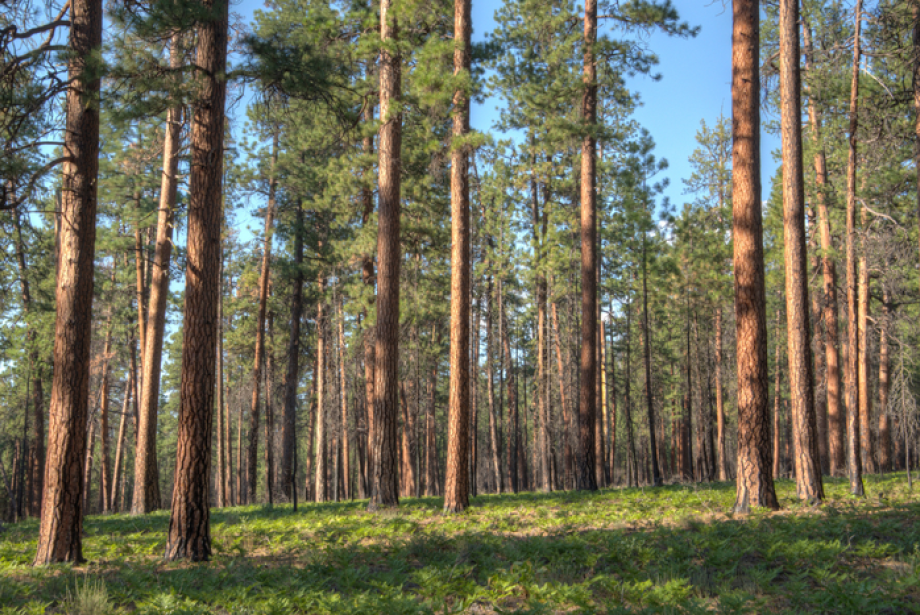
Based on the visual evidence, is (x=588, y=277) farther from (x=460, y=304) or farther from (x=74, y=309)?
(x=74, y=309)

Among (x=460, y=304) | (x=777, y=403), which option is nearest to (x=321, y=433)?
(x=460, y=304)

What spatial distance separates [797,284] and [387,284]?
7376 mm

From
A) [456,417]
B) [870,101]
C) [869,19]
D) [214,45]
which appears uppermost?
[869,19]

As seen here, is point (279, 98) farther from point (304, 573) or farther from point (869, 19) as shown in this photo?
point (869, 19)

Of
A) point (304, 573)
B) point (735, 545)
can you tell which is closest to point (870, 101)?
point (735, 545)

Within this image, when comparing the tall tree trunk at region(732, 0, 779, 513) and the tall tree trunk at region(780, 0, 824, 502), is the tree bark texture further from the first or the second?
the tall tree trunk at region(780, 0, 824, 502)

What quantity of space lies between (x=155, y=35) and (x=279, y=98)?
2.20 m

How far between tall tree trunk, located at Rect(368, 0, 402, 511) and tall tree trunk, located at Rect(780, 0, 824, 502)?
705 cm

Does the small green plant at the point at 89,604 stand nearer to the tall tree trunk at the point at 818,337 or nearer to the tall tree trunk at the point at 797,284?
the tall tree trunk at the point at 797,284

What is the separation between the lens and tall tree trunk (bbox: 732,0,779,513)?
9070 millimetres

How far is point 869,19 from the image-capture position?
1175 cm

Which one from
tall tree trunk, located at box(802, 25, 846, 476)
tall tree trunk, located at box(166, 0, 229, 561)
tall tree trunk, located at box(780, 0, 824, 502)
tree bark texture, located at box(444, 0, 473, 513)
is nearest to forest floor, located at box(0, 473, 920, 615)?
tall tree trunk, located at box(166, 0, 229, 561)

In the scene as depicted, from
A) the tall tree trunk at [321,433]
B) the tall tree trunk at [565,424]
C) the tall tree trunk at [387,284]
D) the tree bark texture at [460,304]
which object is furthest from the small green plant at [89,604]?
the tall tree trunk at [565,424]

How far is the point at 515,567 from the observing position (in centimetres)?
582
